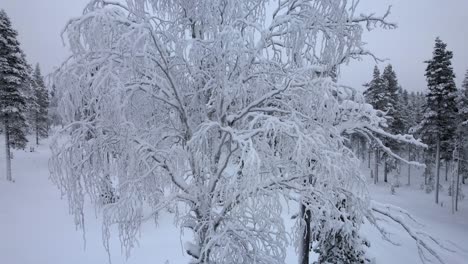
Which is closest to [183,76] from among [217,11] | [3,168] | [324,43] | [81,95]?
[217,11]

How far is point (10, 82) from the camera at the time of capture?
22.9m

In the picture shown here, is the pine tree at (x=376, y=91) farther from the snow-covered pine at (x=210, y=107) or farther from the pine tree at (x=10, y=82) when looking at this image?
the pine tree at (x=10, y=82)

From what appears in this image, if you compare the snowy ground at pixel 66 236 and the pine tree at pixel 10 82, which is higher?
the pine tree at pixel 10 82

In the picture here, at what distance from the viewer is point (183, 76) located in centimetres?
506

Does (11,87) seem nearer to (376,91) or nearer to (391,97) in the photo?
(376,91)

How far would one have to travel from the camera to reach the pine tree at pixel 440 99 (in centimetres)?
2622

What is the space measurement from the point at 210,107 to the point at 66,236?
1387cm

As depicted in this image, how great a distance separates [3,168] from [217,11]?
29.5 m

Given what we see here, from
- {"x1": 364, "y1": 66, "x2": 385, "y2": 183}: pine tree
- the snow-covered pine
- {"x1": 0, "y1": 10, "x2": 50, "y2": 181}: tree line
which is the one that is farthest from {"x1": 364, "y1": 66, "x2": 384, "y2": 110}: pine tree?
{"x1": 0, "y1": 10, "x2": 50, "y2": 181}: tree line

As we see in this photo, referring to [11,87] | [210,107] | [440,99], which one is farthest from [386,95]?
[11,87]

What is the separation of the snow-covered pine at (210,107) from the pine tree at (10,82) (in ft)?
74.9

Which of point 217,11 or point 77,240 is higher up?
point 217,11

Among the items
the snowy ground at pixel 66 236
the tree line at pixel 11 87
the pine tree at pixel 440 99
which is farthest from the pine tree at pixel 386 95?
the tree line at pixel 11 87

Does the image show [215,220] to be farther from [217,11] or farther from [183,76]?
[217,11]
